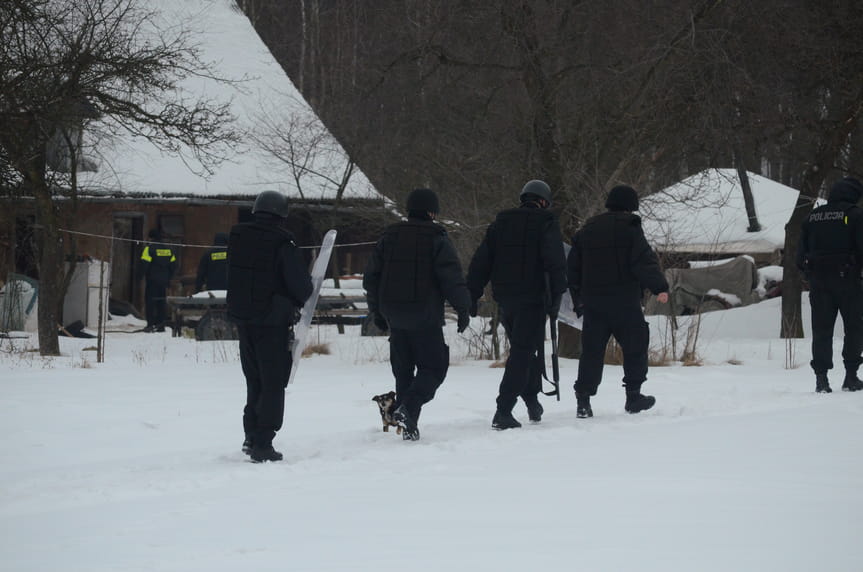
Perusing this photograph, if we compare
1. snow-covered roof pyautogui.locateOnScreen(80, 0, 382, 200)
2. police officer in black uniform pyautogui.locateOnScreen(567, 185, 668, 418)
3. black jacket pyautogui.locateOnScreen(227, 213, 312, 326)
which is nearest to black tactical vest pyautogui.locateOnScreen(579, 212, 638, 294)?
police officer in black uniform pyautogui.locateOnScreen(567, 185, 668, 418)

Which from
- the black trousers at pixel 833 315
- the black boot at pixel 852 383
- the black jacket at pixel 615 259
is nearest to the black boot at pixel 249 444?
the black jacket at pixel 615 259

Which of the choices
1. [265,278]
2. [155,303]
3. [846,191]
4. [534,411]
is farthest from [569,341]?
[155,303]

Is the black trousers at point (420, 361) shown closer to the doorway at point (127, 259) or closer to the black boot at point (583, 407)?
the black boot at point (583, 407)

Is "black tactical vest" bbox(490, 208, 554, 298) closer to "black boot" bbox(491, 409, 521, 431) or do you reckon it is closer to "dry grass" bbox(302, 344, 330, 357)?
"black boot" bbox(491, 409, 521, 431)

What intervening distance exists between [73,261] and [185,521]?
1430cm

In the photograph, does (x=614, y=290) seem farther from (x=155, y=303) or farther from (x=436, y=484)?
(x=155, y=303)

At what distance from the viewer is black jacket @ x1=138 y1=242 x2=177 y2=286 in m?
21.2

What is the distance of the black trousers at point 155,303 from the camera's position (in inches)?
838

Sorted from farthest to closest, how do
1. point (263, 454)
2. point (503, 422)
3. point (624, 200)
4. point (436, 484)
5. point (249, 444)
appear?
point (624, 200) → point (503, 422) → point (249, 444) → point (263, 454) → point (436, 484)

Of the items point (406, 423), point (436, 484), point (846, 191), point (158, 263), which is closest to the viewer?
point (436, 484)

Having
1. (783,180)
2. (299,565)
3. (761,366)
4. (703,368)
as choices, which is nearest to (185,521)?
(299,565)

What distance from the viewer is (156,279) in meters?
21.2

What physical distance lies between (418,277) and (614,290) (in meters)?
1.81

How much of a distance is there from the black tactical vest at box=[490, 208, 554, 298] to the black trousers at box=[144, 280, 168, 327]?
1412 centimetres
